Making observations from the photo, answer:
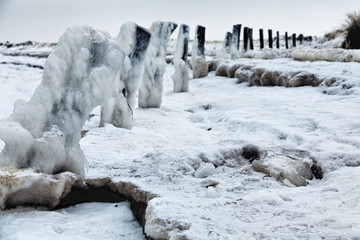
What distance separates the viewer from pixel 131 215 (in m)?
2.30

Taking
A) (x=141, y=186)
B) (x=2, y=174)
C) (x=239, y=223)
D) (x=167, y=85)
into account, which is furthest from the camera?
(x=167, y=85)

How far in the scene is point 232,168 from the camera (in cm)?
319

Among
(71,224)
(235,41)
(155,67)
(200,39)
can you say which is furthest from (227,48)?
(71,224)

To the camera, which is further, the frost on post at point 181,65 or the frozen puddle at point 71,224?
the frost on post at point 181,65

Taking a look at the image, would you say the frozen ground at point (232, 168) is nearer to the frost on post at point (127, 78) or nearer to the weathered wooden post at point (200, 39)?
the frost on post at point (127, 78)

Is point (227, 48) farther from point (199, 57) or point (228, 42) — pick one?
point (199, 57)

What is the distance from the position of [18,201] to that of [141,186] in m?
0.75

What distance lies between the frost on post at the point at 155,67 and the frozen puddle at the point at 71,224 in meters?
4.20

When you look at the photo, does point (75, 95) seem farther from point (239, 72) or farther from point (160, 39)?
point (239, 72)

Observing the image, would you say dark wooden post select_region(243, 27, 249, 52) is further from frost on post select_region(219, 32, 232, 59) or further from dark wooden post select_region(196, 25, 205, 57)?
dark wooden post select_region(196, 25, 205, 57)

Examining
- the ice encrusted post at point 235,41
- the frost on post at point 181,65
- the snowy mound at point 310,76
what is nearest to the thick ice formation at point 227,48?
the ice encrusted post at point 235,41

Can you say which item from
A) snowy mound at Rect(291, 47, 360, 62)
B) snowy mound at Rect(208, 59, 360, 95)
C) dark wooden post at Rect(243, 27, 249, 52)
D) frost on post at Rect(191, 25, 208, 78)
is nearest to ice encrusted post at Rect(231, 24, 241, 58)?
dark wooden post at Rect(243, 27, 249, 52)

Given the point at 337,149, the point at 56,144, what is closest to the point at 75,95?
the point at 56,144

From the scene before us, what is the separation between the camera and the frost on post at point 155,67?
21.4 feet
